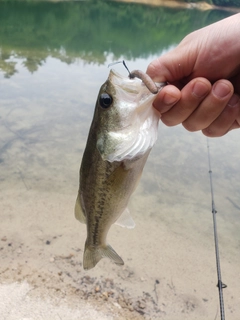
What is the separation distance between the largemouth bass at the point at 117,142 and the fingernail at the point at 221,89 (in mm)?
384

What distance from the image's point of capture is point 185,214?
5379mm

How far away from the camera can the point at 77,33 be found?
20.7 meters

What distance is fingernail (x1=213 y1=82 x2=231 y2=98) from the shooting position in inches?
71.6

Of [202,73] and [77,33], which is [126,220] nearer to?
[202,73]

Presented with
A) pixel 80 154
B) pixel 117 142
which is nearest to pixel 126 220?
pixel 117 142

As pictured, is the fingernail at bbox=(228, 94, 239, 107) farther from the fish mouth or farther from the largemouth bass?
the fish mouth

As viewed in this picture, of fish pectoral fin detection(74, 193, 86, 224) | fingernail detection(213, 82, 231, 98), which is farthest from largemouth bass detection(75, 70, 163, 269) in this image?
fingernail detection(213, 82, 231, 98)

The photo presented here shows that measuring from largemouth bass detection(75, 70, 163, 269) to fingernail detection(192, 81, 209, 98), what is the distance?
27cm

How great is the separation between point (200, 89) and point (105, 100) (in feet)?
1.93

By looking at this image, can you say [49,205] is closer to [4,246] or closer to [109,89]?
[4,246]

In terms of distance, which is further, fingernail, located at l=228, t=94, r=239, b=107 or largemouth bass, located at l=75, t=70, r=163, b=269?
fingernail, located at l=228, t=94, r=239, b=107

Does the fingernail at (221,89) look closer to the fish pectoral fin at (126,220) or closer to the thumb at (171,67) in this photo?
the thumb at (171,67)

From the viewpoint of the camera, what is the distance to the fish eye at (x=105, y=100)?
1.60 meters

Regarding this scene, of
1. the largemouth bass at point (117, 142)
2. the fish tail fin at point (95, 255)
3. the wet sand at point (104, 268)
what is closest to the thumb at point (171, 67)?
the largemouth bass at point (117, 142)
